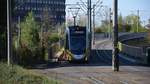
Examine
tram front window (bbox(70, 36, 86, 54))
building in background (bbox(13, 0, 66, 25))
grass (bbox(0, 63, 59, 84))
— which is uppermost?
building in background (bbox(13, 0, 66, 25))

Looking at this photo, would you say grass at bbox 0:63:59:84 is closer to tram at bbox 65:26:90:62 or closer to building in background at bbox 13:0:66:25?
tram at bbox 65:26:90:62

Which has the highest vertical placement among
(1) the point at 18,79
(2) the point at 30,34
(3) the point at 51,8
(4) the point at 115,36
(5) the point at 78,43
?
(3) the point at 51,8

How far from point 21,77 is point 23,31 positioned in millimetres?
30031

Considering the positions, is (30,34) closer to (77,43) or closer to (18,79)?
Answer: (77,43)

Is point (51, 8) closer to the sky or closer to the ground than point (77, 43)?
closer to the sky

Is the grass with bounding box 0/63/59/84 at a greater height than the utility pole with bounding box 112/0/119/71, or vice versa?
the utility pole with bounding box 112/0/119/71

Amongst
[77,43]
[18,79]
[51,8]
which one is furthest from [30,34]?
[51,8]

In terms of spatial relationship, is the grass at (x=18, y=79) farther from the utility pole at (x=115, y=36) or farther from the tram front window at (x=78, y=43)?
the tram front window at (x=78, y=43)

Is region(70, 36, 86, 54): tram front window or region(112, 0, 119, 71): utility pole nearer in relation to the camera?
region(112, 0, 119, 71): utility pole

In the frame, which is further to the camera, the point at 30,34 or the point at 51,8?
the point at 51,8

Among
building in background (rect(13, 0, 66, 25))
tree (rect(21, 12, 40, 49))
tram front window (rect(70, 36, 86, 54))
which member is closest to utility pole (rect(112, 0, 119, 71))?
tram front window (rect(70, 36, 86, 54))

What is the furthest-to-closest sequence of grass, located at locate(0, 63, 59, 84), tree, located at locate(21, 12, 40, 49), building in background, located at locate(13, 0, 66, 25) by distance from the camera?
building in background, located at locate(13, 0, 66, 25), tree, located at locate(21, 12, 40, 49), grass, located at locate(0, 63, 59, 84)

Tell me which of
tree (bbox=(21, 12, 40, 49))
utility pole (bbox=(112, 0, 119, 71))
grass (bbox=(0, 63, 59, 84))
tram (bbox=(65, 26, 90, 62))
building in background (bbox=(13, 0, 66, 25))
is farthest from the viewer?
building in background (bbox=(13, 0, 66, 25))

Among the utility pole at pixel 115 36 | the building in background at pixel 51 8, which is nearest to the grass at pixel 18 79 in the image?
the utility pole at pixel 115 36
